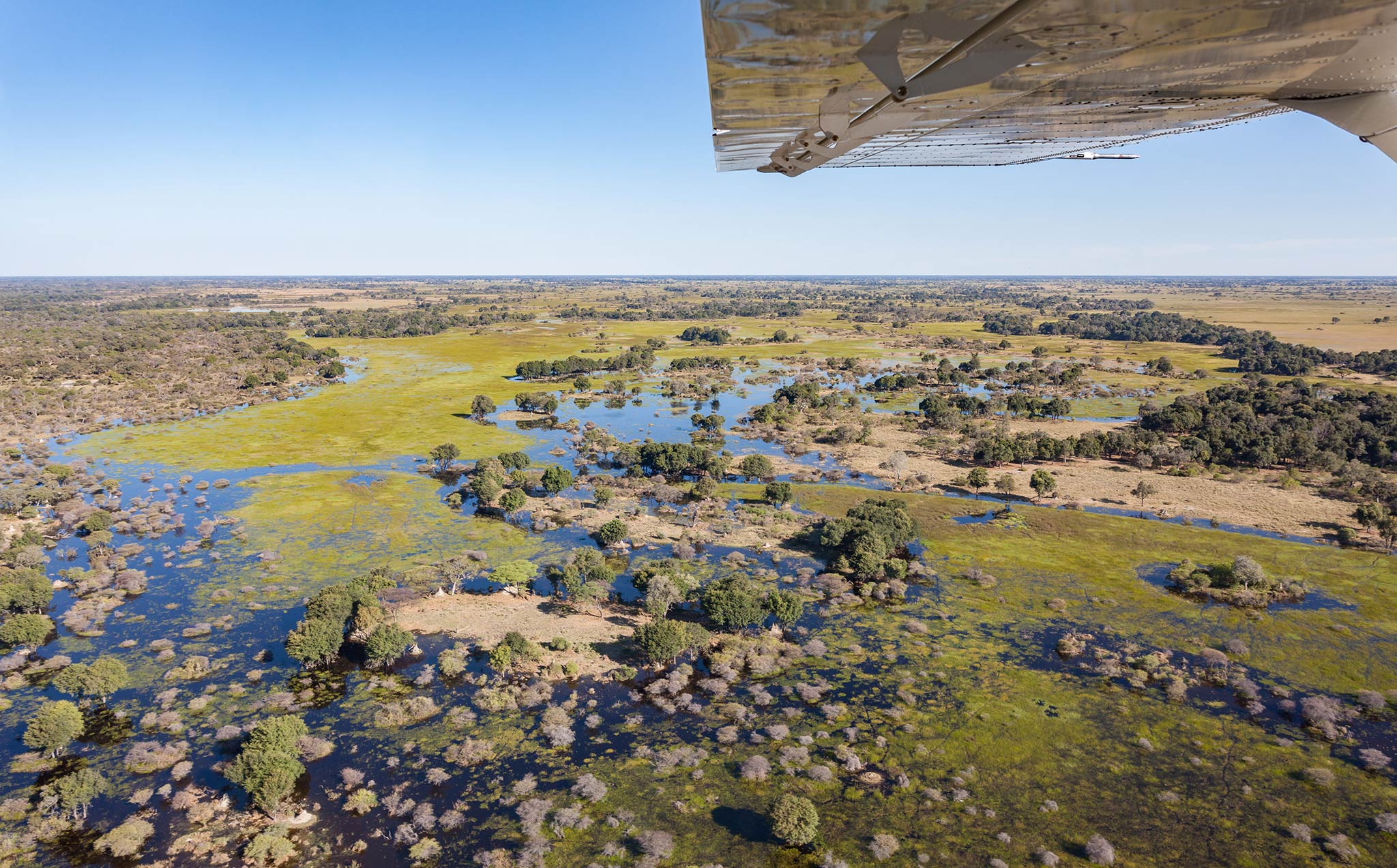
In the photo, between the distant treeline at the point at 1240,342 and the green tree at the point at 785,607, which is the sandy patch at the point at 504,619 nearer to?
the green tree at the point at 785,607

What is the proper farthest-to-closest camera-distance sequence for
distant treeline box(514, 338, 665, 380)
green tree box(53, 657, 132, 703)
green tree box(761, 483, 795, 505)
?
distant treeline box(514, 338, 665, 380)
green tree box(761, 483, 795, 505)
green tree box(53, 657, 132, 703)

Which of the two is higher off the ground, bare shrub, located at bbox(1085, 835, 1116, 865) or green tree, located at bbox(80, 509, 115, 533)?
green tree, located at bbox(80, 509, 115, 533)

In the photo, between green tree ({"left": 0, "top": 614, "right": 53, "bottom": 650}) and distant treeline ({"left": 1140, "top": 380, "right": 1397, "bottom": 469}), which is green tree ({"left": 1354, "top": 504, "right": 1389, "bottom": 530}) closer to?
distant treeline ({"left": 1140, "top": 380, "right": 1397, "bottom": 469})

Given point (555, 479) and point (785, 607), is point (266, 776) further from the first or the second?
point (555, 479)

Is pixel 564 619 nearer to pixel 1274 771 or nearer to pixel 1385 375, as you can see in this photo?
pixel 1274 771

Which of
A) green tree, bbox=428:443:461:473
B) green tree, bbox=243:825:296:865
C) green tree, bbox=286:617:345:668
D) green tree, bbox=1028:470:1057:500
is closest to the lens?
green tree, bbox=243:825:296:865

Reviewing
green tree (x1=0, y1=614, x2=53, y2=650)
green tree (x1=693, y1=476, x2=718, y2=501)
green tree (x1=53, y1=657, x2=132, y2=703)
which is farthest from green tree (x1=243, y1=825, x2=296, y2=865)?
green tree (x1=693, y1=476, x2=718, y2=501)

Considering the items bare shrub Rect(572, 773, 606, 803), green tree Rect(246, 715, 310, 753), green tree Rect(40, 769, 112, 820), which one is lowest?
bare shrub Rect(572, 773, 606, 803)
